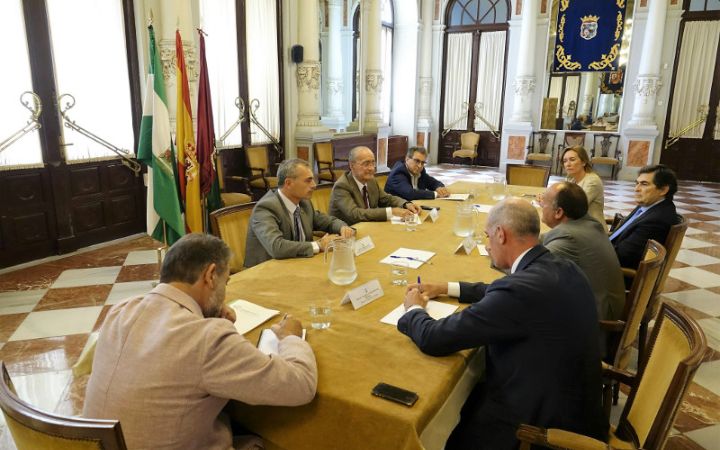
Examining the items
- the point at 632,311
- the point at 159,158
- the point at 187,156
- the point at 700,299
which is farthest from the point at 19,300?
the point at 700,299

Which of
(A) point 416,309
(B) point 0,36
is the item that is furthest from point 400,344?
(B) point 0,36

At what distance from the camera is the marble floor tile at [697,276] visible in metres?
4.27

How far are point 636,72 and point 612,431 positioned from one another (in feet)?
33.1

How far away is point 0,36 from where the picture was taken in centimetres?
415

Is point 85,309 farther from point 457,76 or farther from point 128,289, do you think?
point 457,76

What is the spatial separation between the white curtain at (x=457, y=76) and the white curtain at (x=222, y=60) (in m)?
6.30

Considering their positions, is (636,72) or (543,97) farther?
(543,97)

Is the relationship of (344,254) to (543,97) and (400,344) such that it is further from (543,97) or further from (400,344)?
(543,97)

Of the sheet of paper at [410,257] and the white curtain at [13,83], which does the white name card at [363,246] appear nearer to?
the sheet of paper at [410,257]

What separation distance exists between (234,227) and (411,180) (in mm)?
2002

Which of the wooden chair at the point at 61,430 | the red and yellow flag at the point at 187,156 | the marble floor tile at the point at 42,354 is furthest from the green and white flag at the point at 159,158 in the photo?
the wooden chair at the point at 61,430

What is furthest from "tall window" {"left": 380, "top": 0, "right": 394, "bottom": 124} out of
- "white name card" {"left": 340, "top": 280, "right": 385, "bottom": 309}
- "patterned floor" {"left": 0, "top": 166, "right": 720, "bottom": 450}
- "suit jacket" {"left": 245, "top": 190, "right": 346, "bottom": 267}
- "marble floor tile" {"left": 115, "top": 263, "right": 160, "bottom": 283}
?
"white name card" {"left": 340, "top": 280, "right": 385, "bottom": 309}

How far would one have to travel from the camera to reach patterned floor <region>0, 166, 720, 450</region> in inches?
97.0

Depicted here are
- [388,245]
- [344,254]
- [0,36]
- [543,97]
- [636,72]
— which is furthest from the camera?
[543,97]
